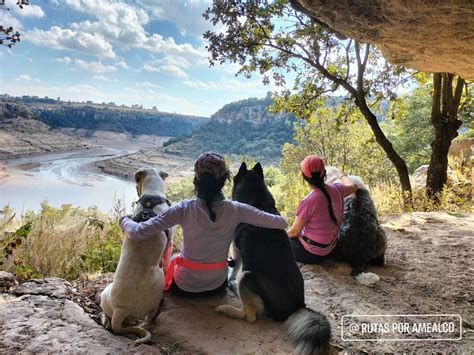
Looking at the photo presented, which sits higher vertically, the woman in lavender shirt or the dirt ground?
the woman in lavender shirt

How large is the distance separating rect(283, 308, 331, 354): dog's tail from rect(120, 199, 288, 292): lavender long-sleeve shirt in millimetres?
739

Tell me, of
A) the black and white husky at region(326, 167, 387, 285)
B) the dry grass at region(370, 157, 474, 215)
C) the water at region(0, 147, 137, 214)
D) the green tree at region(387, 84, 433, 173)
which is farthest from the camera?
the water at region(0, 147, 137, 214)

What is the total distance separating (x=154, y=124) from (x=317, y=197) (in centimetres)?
9898

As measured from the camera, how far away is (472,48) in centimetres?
378

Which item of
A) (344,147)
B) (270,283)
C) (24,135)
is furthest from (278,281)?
(24,135)

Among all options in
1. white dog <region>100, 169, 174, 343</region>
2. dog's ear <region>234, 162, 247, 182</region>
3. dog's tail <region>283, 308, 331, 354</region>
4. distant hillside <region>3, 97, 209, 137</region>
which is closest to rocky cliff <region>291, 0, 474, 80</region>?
dog's ear <region>234, 162, 247, 182</region>

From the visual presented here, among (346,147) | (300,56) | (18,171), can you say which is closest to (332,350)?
(300,56)

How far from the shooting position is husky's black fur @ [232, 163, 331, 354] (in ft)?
8.25

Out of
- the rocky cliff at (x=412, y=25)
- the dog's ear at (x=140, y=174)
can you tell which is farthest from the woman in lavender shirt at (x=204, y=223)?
the rocky cliff at (x=412, y=25)

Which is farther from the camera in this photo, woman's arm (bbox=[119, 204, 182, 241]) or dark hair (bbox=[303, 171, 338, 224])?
dark hair (bbox=[303, 171, 338, 224])

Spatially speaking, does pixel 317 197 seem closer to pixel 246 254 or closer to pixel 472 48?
pixel 246 254

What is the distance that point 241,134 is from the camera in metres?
69.6

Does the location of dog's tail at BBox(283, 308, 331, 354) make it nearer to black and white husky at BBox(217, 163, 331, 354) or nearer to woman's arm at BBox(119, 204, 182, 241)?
black and white husky at BBox(217, 163, 331, 354)

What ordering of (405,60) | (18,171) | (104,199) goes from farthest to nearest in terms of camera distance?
(18,171)
(104,199)
(405,60)
